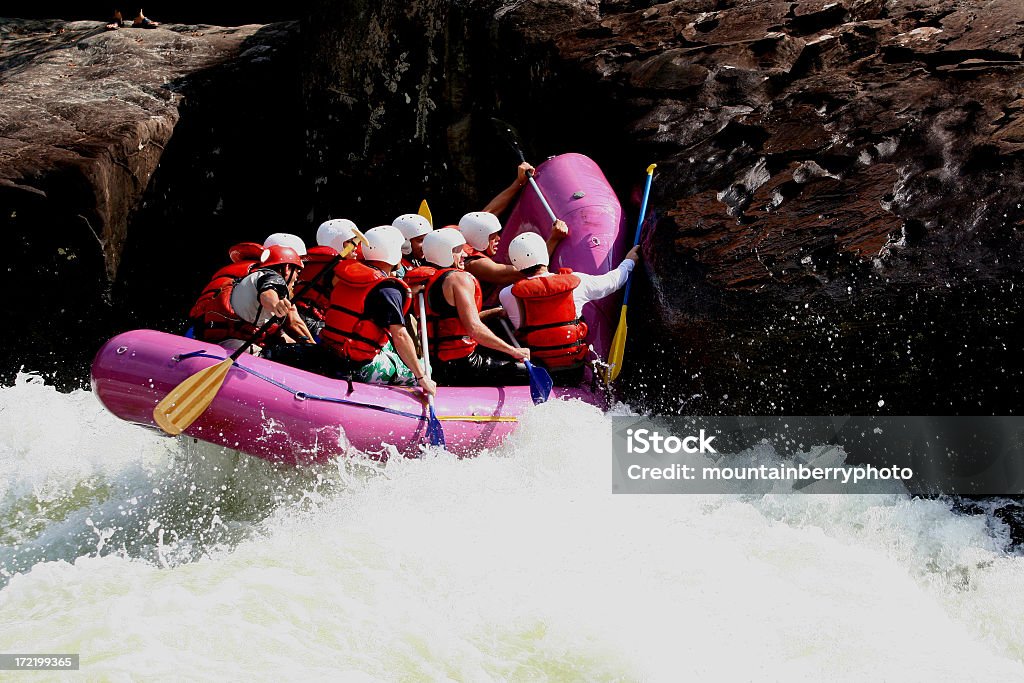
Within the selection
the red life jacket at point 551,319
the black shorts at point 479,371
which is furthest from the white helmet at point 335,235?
the red life jacket at point 551,319

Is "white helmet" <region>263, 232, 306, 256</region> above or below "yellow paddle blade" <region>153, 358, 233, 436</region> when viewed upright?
above

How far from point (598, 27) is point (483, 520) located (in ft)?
12.2

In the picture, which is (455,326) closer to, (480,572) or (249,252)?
(249,252)

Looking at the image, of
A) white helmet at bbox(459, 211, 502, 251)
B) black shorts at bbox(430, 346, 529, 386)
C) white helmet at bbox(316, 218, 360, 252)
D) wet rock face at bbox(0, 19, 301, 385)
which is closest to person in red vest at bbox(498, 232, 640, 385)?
black shorts at bbox(430, 346, 529, 386)

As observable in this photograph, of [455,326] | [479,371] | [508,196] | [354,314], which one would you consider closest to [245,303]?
[354,314]

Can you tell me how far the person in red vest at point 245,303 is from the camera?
507 cm

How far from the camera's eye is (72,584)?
3.92 meters

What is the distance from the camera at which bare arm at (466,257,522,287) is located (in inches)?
228

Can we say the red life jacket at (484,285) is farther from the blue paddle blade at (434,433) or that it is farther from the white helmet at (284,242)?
the blue paddle blade at (434,433)

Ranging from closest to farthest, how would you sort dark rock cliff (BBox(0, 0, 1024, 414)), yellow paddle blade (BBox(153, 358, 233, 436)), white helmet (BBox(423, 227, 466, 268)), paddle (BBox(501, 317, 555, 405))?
yellow paddle blade (BBox(153, 358, 233, 436)) → dark rock cliff (BBox(0, 0, 1024, 414)) → paddle (BBox(501, 317, 555, 405)) → white helmet (BBox(423, 227, 466, 268))

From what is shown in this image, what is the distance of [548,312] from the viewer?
554cm

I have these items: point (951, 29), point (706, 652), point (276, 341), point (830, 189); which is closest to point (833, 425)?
point (830, 189)

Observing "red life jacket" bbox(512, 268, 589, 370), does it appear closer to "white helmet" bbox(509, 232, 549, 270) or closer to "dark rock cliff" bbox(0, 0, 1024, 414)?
"white helmet" bbox(509, 232, 549, 270)

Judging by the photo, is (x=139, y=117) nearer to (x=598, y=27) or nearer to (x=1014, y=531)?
(x=598, y=27)
